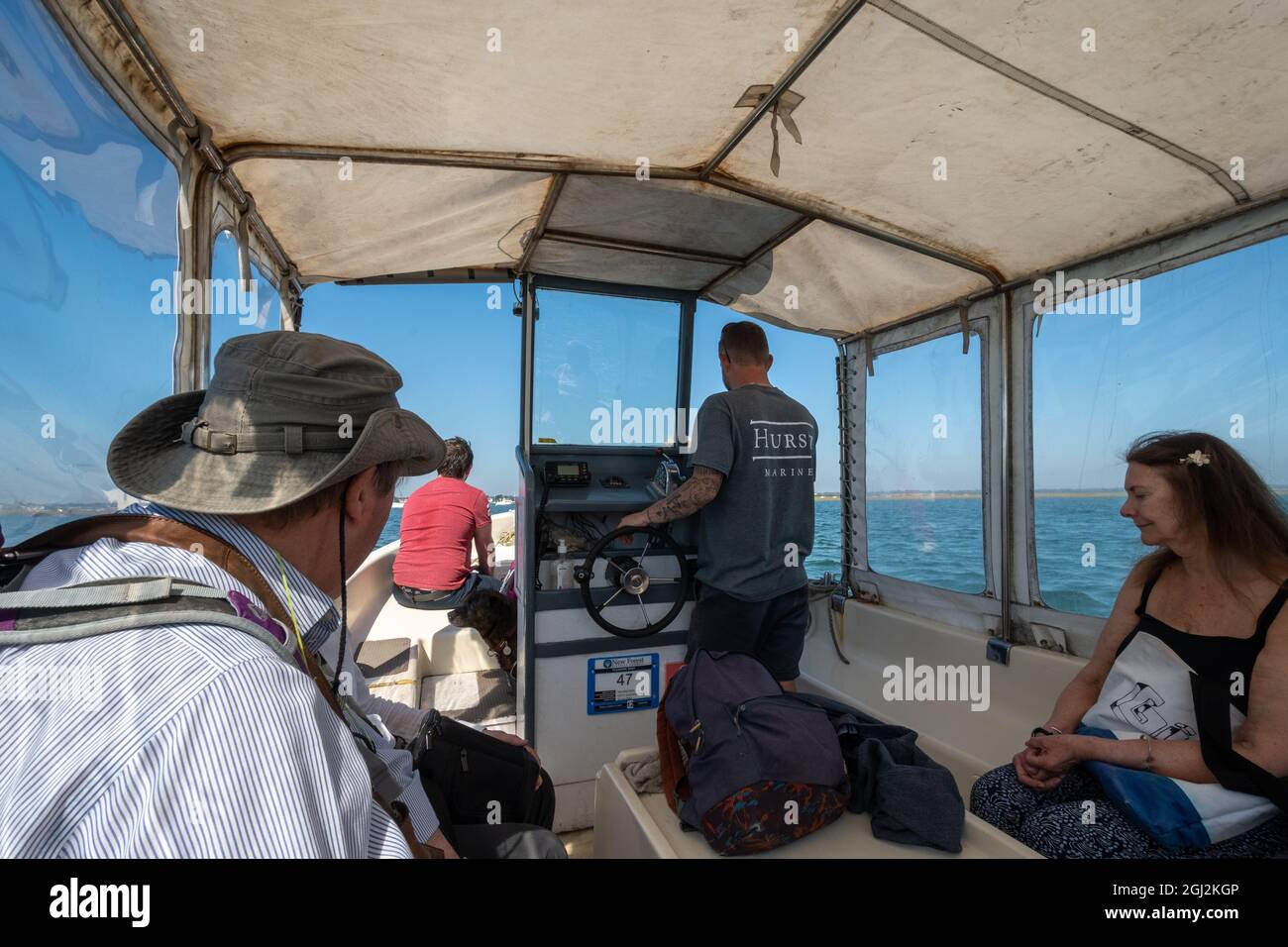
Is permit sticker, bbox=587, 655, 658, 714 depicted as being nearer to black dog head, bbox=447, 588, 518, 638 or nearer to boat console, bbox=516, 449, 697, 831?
boat console, bbox=516, 449, 697, 831

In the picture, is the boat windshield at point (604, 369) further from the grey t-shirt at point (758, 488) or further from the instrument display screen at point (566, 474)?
the grey t-shirt at point (758, 488)

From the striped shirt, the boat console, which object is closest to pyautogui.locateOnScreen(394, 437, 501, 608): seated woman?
the boat console

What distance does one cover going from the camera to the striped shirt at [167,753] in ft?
1.92

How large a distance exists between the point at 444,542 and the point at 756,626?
2418 mm

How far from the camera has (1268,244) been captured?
225cm

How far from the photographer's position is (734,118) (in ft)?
6.54

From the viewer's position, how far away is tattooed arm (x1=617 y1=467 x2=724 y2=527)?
2.73 metres

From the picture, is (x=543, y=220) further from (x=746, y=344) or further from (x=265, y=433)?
(x=265, y=433)

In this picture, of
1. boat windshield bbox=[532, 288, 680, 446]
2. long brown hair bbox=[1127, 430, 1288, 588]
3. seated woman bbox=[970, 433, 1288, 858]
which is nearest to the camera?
seated woman bbox=[970, 433, 1288, 858]

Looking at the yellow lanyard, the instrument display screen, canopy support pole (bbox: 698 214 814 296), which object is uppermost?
canopy support pole (bbox: 698 214 814 296)

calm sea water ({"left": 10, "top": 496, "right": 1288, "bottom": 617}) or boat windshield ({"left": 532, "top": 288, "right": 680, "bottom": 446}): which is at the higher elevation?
boat windshield ({"left": 532, "top": 288, "right": 680, "bottom": 446})

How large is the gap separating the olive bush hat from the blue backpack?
1123 millimetres

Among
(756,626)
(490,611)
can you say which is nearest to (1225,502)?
(756,626)
